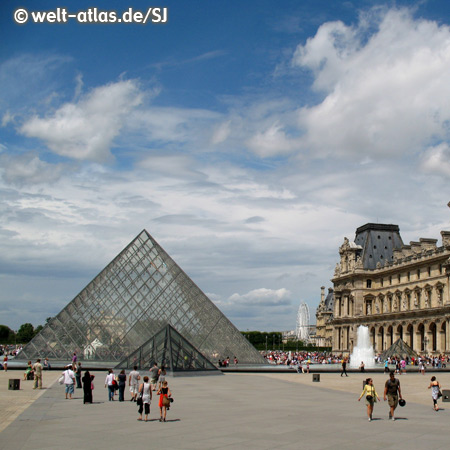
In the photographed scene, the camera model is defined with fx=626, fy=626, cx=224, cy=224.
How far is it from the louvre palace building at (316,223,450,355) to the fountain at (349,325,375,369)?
72.9 inches

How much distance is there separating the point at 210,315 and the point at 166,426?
2669 centimetres

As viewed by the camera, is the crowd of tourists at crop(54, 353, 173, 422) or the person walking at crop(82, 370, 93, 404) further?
the person walking at crop(82, 370, 93, 404)

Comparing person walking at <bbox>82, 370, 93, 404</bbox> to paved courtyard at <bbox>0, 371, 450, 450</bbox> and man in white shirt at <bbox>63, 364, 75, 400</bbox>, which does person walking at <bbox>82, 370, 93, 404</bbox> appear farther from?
man in white shirt at <bbox>63, 364, 75, 400</bbox>

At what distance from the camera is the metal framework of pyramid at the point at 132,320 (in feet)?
124

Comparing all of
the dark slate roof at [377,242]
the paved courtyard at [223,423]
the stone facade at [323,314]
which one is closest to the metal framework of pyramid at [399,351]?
the dark slate roof at [377,242]

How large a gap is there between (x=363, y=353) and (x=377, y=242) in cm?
2886

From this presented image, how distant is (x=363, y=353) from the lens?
2378 inches

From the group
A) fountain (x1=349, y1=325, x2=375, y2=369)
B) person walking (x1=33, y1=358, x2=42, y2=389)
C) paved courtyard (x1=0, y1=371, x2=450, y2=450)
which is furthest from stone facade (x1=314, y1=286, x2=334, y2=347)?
paved courtyard (x1=0, y1=371, x2=450, y2=450)

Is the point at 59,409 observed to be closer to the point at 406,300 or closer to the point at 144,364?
the point at 144,364

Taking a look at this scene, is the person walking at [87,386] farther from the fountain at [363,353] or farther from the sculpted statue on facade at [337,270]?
the sculpted statue on facade at [337,270]

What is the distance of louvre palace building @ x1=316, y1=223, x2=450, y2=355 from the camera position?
65000mm

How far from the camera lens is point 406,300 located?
7319 cm

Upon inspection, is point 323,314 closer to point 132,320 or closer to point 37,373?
point 132,320

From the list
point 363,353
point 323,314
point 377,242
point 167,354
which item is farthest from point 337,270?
point 167,354
